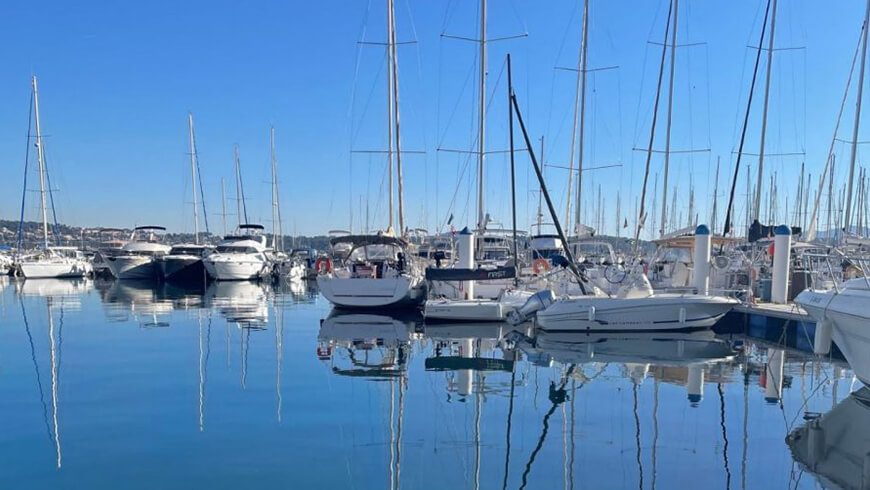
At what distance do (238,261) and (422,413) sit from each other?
3419 cm

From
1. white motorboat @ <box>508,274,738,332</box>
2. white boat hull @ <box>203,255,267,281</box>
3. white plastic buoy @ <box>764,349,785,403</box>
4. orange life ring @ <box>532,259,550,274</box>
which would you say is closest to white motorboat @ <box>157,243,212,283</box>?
white boat hull @ <box>203,255,267,281</box>

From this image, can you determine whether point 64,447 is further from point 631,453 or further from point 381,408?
point 631,453

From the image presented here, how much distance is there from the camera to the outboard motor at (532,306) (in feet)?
54.5

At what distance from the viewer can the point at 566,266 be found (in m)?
17.6

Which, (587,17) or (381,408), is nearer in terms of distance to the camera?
(381,408)

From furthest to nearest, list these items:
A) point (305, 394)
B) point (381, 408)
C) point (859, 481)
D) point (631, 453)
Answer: point (305, 394) < point (381, 408) < point (631, 453) < point (859, 481)

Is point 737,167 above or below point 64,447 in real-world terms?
above

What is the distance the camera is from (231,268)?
40.2 metres

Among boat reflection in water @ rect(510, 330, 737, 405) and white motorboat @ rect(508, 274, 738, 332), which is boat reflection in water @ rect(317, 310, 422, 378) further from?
white motorboat @ rect(508, 274, 738, 332)

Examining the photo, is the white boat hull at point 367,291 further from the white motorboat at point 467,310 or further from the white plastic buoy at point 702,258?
the white plastic buoy at point 702,258

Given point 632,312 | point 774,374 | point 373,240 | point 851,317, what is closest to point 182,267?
point 373,240

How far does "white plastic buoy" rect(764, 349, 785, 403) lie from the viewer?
31.6 feet

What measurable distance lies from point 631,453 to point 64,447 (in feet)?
22.0

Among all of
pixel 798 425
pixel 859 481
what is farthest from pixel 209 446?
pixel 798 425
